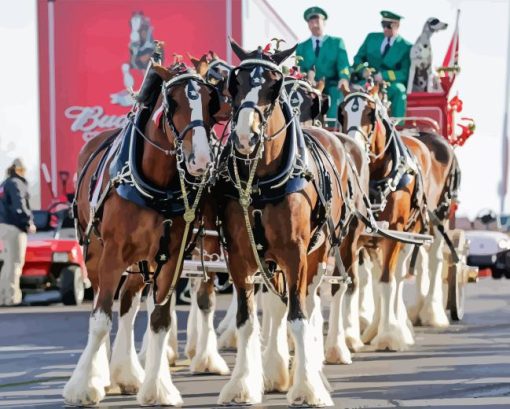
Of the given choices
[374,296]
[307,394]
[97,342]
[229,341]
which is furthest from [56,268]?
[307,394]

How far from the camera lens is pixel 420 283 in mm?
17516

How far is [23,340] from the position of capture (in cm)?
1612

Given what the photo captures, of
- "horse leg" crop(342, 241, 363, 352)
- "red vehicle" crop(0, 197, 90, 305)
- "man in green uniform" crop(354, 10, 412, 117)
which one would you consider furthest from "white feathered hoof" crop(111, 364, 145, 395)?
"red vehicle" crop(0, 197, 90, 305)

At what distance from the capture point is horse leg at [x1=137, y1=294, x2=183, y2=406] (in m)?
10.7

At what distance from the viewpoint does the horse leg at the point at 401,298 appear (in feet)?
49.5

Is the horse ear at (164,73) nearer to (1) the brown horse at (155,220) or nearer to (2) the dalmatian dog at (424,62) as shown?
(1) the brown horse at (155,220)

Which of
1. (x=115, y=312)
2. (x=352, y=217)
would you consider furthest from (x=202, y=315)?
(x=115, y=312)

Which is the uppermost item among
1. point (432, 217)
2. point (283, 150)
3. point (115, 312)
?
point (283, 150)

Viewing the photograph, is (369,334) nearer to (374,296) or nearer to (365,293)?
(365,293)

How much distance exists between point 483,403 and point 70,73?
595 inches

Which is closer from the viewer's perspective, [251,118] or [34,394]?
[251,118]

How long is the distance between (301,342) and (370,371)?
7.90 feet

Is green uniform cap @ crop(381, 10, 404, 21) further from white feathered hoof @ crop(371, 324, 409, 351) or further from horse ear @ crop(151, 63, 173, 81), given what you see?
horse ear @ crop(151, 63, 173, 81)

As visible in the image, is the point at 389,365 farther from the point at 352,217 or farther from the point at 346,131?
the point at 346,131
